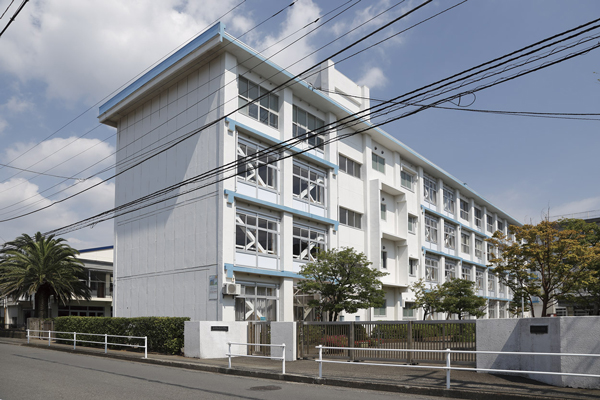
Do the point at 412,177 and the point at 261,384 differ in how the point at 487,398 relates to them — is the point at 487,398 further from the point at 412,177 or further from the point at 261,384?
the point at 412,177

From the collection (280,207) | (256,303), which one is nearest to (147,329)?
(256,303)

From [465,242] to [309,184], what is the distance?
31.2 meters

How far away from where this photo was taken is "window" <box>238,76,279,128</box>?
89.6 feet

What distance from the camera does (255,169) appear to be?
27641 mm

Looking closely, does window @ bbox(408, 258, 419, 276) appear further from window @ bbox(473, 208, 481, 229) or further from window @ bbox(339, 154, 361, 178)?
window @ bbox(473, 208, 481, 229)

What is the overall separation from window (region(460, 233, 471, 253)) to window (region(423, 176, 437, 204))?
8.65 metres

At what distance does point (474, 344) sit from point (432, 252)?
31.2m

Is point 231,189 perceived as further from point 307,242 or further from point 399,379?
point 399,379

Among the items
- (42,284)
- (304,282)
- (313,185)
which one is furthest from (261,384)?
(42,284)

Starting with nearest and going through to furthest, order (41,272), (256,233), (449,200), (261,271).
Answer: (261,271)
(256,233)
(41,272)
(449,200)

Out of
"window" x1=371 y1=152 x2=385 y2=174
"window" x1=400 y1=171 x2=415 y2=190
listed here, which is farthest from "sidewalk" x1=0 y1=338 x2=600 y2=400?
"window" x1=400 y1=171 x2=415 y2=190

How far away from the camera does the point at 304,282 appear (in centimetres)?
2684

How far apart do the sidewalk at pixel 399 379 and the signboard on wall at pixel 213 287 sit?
16.7 feet

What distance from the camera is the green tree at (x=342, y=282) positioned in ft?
85.1
